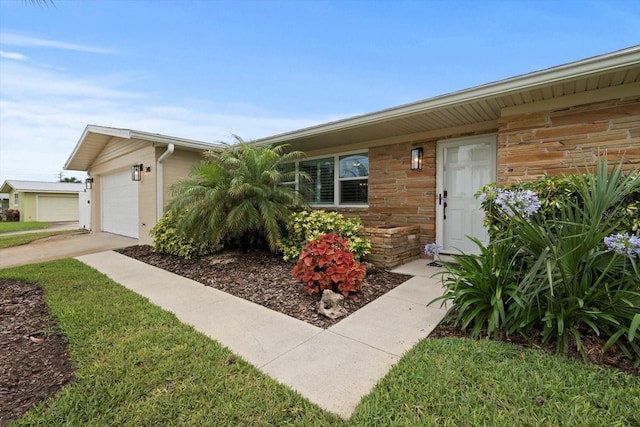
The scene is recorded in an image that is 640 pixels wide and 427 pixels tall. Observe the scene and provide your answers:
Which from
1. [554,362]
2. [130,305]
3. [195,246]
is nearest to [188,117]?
[195,246]

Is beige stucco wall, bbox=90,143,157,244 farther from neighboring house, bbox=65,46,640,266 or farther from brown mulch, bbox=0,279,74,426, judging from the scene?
brown mulch, bbox=0,279,74,426

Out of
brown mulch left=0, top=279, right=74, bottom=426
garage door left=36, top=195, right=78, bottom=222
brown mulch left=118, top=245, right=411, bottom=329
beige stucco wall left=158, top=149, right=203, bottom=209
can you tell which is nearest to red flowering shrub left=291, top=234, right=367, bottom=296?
brown mulch left=118, top=245, right=411, bottom=329

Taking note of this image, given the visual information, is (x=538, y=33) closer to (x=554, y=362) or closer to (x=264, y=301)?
(x=554, y=362)

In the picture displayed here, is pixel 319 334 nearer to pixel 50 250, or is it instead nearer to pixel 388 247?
pixel 388 247

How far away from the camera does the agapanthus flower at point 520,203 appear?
2412 mm

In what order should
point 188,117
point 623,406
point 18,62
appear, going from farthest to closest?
1. point 188,117
2. point 18,62
3. point 623,406

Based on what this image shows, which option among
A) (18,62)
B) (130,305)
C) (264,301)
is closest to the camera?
(130,305)

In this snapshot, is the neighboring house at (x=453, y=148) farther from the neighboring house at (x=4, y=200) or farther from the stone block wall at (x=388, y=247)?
the neighboring house at (x=4, y=200)

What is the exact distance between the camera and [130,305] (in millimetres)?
3252

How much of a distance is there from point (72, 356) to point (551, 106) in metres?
6.14

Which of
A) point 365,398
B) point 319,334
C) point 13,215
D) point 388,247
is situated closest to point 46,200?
point 13,215

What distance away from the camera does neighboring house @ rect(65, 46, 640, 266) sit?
3592 millimetres

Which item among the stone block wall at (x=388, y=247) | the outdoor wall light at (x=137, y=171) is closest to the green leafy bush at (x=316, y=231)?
the stone block wall at (x=388, y=247)

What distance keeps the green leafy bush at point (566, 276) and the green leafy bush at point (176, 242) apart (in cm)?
476
